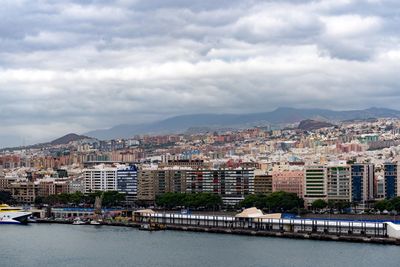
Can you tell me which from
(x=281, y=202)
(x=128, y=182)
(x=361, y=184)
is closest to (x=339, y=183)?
(x=361, y=184)

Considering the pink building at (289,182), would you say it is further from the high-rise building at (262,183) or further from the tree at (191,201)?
the tree at (191,201)

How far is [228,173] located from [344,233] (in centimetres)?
2266

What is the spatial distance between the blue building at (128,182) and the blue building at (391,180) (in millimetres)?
15227

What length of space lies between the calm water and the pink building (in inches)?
675

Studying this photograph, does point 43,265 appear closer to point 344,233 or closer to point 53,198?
point 344,233

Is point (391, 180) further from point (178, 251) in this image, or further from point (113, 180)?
point (178, 251)

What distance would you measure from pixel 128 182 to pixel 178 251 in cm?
3130

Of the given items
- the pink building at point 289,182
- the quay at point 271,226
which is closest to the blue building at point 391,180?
the pink building at point 289,182

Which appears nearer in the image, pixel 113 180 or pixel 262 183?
pixel 262 183

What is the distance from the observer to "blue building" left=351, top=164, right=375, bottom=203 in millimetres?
52344

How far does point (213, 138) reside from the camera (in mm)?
141875

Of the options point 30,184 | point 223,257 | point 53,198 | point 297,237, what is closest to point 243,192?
point 53,198

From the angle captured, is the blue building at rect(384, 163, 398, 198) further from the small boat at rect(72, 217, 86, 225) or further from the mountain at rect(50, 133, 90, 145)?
the mountain at rect(50, 133, 90, 145)

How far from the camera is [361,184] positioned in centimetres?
5275
